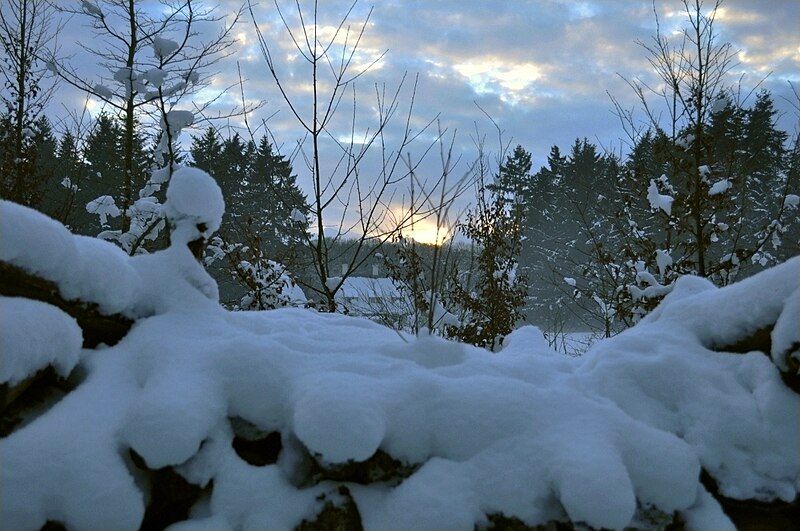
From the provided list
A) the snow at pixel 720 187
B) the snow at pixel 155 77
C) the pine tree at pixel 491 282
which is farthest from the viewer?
the pine tree at pixel 491 282

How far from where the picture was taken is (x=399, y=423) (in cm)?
162

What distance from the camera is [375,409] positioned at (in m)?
1.57

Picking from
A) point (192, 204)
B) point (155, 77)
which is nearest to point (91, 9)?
point (155, 77)

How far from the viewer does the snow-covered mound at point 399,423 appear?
1425 millimetres

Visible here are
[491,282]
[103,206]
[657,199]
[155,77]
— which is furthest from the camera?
[491,282]

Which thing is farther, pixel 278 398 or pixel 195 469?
pixel 278 398

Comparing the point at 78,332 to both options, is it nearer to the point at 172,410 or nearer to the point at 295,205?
the point at 172,410

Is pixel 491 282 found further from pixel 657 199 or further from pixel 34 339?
pixel 34 339

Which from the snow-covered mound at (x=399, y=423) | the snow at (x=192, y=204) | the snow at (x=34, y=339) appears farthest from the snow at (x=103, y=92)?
the snow at (x=34, y=339)

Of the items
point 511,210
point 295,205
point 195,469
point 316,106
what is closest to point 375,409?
point 195,469

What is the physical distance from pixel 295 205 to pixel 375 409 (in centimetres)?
394

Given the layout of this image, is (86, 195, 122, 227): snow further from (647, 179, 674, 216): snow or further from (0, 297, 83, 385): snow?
(647, 179, 674, 216): snow

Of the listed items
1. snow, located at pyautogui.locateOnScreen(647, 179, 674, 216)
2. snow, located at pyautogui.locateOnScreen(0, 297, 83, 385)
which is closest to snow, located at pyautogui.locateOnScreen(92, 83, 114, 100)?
snow, located at pyautogui.locateOnScreen(0, 297, 83, 385)

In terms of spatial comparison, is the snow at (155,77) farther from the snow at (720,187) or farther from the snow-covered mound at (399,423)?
the snow at (720,187)
